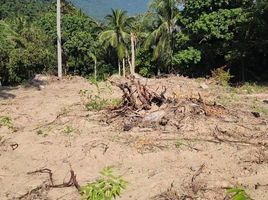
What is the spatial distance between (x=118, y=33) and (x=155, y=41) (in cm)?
590

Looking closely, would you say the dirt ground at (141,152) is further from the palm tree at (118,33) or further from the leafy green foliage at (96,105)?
the palm tree at (118,33)

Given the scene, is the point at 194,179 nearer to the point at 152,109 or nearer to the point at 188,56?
the point at 152,109

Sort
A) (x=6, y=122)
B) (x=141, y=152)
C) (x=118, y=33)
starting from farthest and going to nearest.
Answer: (x=118, y=33) < (x=6, y=122) < (x=141, y=152)

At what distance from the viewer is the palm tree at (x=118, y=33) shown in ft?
133

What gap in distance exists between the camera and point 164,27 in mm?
34750

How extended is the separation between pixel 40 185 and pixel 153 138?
2859mm

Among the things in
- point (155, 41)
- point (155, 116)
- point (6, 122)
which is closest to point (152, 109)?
point (155, 116)

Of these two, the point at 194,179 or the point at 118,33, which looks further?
the point at 118,33

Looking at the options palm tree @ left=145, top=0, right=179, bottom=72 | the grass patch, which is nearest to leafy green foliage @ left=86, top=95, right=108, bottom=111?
the grass patch

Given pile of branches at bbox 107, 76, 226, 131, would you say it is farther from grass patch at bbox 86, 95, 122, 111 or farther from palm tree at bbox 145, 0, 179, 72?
palm tree at bbox 145, 0, 179, 72

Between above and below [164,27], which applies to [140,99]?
below

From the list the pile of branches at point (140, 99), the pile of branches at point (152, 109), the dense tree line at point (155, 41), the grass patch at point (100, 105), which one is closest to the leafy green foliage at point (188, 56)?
the dense tree line at point (155, 41)

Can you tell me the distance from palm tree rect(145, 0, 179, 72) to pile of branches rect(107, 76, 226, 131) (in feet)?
71.9

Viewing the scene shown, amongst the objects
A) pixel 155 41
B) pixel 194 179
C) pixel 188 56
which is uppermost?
pixel 155 41
